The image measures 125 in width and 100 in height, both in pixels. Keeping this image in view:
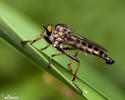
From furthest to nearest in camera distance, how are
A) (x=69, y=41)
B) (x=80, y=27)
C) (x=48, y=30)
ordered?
1. (x=80, y=27)
2. (x=69, y=41)
3. (x=48, y=30)

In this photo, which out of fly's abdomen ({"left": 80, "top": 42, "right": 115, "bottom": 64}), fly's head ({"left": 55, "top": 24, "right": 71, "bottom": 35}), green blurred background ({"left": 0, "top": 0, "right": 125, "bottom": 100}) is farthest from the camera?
green blurred background ({"left": 0, "top": 0, "right": 125, "bottom": 100})

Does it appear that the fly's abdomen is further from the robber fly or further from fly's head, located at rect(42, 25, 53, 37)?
fly's head, located at rect(42, 25, 53, 37)

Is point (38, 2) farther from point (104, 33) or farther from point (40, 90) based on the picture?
point (40, 90)

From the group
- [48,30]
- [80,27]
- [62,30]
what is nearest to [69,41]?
[62,30]

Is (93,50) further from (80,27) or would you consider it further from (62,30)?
(80,27)

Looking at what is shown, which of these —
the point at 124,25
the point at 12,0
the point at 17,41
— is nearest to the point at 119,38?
the point at 124,25

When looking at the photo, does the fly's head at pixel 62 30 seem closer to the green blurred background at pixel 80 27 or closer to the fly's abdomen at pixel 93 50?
the fly's abdomen at pixel 93 50

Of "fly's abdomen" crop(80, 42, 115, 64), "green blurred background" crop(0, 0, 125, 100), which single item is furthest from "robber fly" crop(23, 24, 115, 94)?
"green blurred background" crop(0, 0, 125, 100)

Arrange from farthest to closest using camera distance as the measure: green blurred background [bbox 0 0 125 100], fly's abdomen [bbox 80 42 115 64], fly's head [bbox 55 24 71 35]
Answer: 1. green blurred background [bbox 0 0 125 100]
2. fly's head [bbox 55 24 71 35]
3. fly's abdomen [bbox 80 42 115 64]
